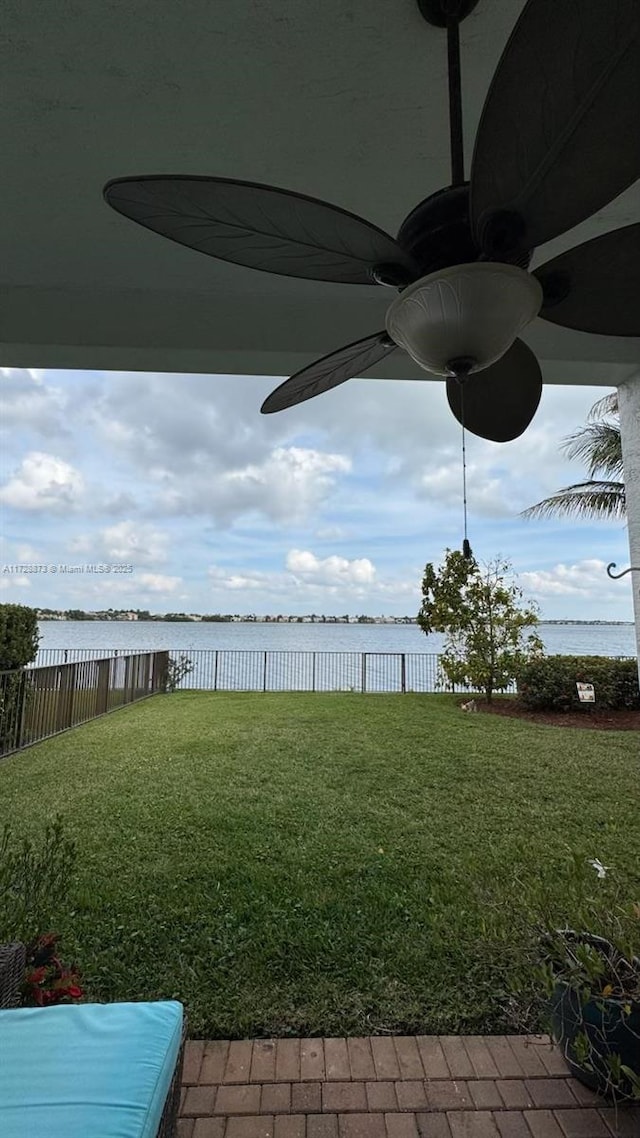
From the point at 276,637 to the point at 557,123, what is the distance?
13.2 metres

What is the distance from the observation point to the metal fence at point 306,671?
1021 cm

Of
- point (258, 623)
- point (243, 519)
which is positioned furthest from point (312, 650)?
point (243, 519)

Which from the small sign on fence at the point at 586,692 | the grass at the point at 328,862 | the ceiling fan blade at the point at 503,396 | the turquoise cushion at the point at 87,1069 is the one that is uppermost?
the ceiling fan blade at the point at 503,396

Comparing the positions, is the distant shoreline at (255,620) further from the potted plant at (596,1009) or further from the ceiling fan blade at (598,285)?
the ceiling fan blade at (598,285)

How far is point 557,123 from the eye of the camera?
2.60 feet

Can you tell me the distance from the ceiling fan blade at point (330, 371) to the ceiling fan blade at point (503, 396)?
24cm

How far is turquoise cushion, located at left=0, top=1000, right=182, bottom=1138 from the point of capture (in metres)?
0.95

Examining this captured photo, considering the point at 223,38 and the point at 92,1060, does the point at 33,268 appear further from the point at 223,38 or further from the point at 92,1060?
the point at 92,1060

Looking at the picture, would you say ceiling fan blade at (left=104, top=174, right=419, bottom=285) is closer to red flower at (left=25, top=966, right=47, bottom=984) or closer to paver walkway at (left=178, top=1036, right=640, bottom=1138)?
red flower at (left=25, top=966, right=47, bottom=984)

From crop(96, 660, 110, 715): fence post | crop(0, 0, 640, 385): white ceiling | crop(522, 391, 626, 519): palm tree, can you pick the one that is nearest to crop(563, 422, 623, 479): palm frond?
crop(522, 391, 626, 519): palm tree

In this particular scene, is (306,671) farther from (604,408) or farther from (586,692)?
(604,408)

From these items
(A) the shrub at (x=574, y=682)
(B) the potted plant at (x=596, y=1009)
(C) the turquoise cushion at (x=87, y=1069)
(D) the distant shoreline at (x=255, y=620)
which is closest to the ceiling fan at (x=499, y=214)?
(C) the turquoise cushion at (x=87, y=1069)

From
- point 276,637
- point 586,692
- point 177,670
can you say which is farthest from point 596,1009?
point 276,637

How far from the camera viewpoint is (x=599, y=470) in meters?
6.33
